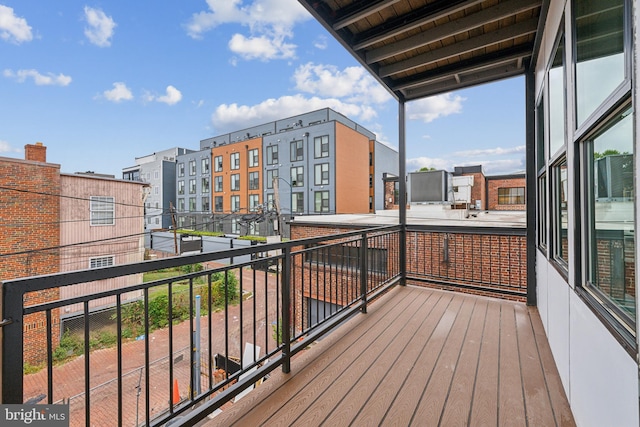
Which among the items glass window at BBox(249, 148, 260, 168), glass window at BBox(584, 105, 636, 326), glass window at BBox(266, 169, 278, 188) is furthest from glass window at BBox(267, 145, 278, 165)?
glass window at BBox(584, 105, 636, 326)

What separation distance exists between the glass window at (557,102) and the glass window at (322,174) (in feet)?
55.6

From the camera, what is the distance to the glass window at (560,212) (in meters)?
1.85

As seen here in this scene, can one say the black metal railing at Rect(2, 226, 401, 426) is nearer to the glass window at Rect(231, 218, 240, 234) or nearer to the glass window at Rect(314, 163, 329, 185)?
the glass window at Rect(314, 163, 329, 185)

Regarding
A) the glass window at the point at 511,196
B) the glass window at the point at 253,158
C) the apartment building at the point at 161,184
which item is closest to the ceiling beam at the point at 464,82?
the glass window at the point at 511,196

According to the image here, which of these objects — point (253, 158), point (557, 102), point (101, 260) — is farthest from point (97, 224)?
point (253, 158)

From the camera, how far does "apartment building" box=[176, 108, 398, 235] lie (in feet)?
62.9

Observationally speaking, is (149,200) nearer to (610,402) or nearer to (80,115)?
(80,115)

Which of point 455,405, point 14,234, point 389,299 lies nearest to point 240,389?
point 455,405

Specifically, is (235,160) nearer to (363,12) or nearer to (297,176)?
(297,176)

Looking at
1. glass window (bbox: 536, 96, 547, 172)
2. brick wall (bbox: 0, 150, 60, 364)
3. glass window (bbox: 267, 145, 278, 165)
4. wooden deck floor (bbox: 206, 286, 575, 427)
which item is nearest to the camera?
wooden deck floor (bbox: 206, 286, 575, 427)

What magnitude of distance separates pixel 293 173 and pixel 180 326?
41.8ft

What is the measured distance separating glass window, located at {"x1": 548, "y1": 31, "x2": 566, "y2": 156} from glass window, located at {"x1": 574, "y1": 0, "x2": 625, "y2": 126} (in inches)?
15.0

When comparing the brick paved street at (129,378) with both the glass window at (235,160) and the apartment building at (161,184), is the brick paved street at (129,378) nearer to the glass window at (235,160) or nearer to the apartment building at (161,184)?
the glass window at (235,160)
